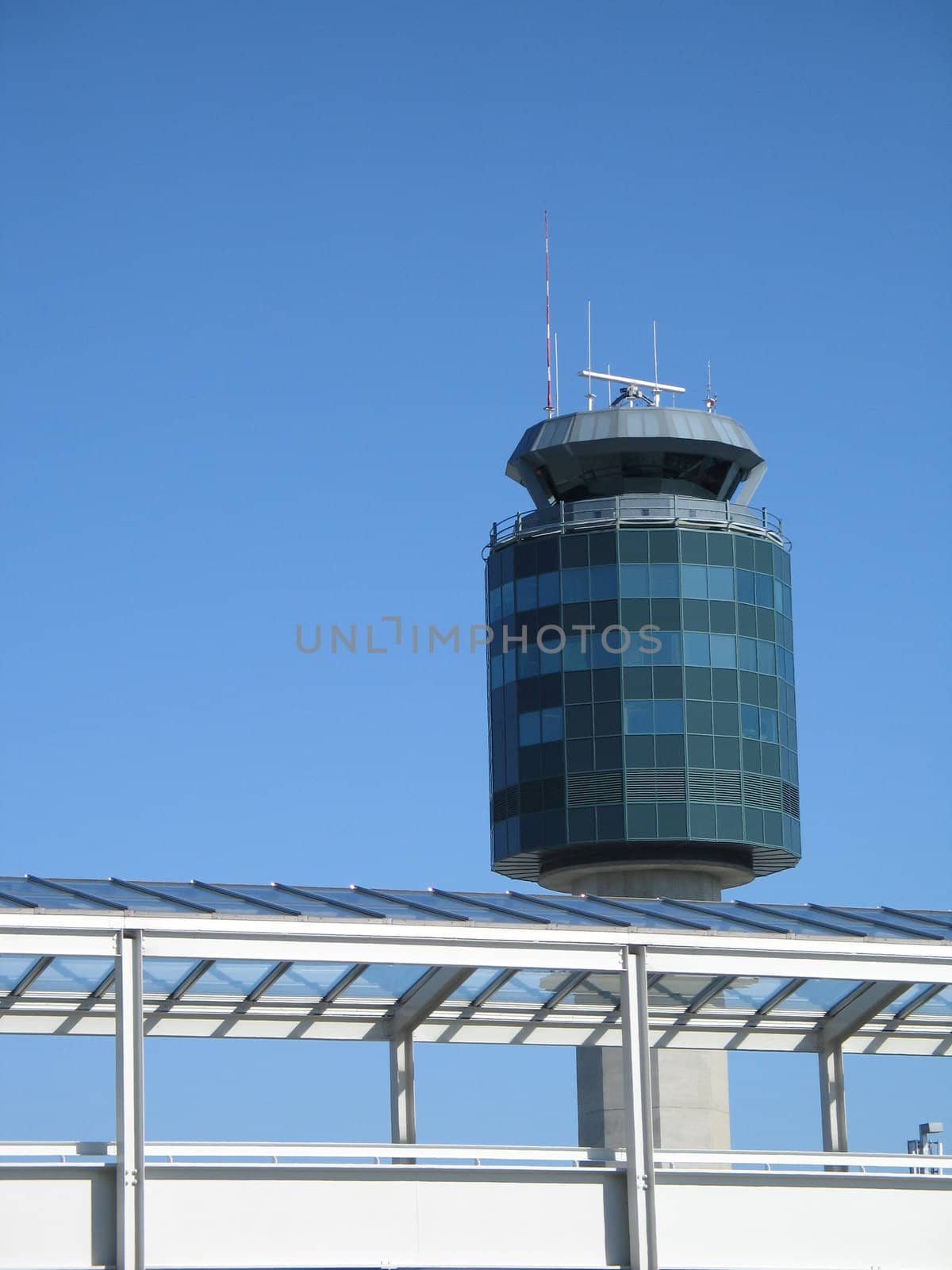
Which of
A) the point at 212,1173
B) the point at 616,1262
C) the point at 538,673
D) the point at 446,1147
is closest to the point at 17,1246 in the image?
the point at 212,1173

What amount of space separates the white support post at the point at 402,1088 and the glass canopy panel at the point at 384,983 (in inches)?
33.3

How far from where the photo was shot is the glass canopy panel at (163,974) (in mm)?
26688

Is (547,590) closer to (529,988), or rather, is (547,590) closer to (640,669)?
(640,669)

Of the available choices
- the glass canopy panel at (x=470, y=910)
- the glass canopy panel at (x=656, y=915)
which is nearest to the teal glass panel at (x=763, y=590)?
the glass canopy panel at (x=656, y=915)

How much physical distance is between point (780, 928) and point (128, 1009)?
9841mm

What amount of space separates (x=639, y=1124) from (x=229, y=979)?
5.90m

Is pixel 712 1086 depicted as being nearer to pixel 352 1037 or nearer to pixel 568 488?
pixel 568 488

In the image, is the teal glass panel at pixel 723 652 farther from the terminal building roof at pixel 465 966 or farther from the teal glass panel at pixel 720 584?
the terminal building roof at pixel 465 966

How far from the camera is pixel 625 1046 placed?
25719 millimetres

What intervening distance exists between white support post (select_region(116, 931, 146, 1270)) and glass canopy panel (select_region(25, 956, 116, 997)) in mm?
2428

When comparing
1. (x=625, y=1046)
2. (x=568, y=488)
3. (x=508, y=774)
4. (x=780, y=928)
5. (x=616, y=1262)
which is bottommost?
(x=616, y=1262)

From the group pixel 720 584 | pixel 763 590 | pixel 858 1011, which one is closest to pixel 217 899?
pixel 858 1011

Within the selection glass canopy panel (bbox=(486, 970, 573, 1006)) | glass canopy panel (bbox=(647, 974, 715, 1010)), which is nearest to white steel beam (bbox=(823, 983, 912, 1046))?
glass canopy panel (bbox=(647, 974, 715, 1010))

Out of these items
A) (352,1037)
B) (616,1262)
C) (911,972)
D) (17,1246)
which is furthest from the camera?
(352,1037)
